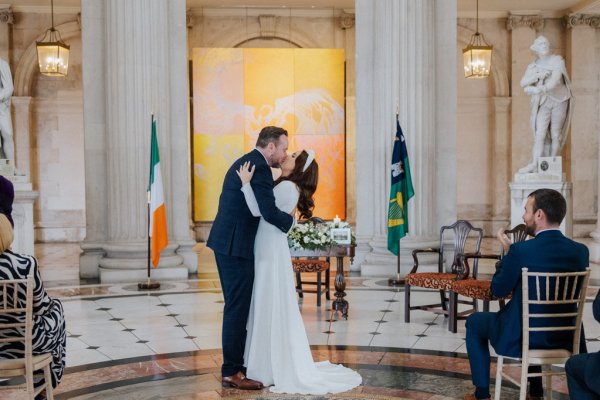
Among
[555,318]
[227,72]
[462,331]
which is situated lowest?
[462,331]

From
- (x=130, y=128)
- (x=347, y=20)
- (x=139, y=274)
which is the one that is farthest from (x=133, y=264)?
(x=347, y=20)

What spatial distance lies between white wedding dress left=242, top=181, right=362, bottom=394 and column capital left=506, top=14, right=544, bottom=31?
13844 mm

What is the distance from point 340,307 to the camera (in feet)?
25.1

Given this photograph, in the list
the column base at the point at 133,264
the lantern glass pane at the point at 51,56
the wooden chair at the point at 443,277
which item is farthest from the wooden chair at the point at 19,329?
the lantern glass pane at the point at 51,56

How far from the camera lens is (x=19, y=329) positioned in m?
3.94

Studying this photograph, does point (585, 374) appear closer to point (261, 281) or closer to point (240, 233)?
point (261, 281)

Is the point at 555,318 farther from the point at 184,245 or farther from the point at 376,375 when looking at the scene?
the point at 184,245

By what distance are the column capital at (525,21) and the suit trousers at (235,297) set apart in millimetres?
14164

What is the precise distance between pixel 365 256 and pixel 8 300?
24.3 feet

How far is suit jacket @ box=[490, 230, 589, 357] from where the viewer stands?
4.21m

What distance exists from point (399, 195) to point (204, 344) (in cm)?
402

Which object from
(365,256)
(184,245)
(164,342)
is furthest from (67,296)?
(365,256)

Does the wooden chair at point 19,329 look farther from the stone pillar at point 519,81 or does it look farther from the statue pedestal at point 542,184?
the stone pillar at point 519,81

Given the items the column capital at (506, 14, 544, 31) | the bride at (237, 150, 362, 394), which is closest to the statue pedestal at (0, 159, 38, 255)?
the bride at (237, 150, 362, 394)
